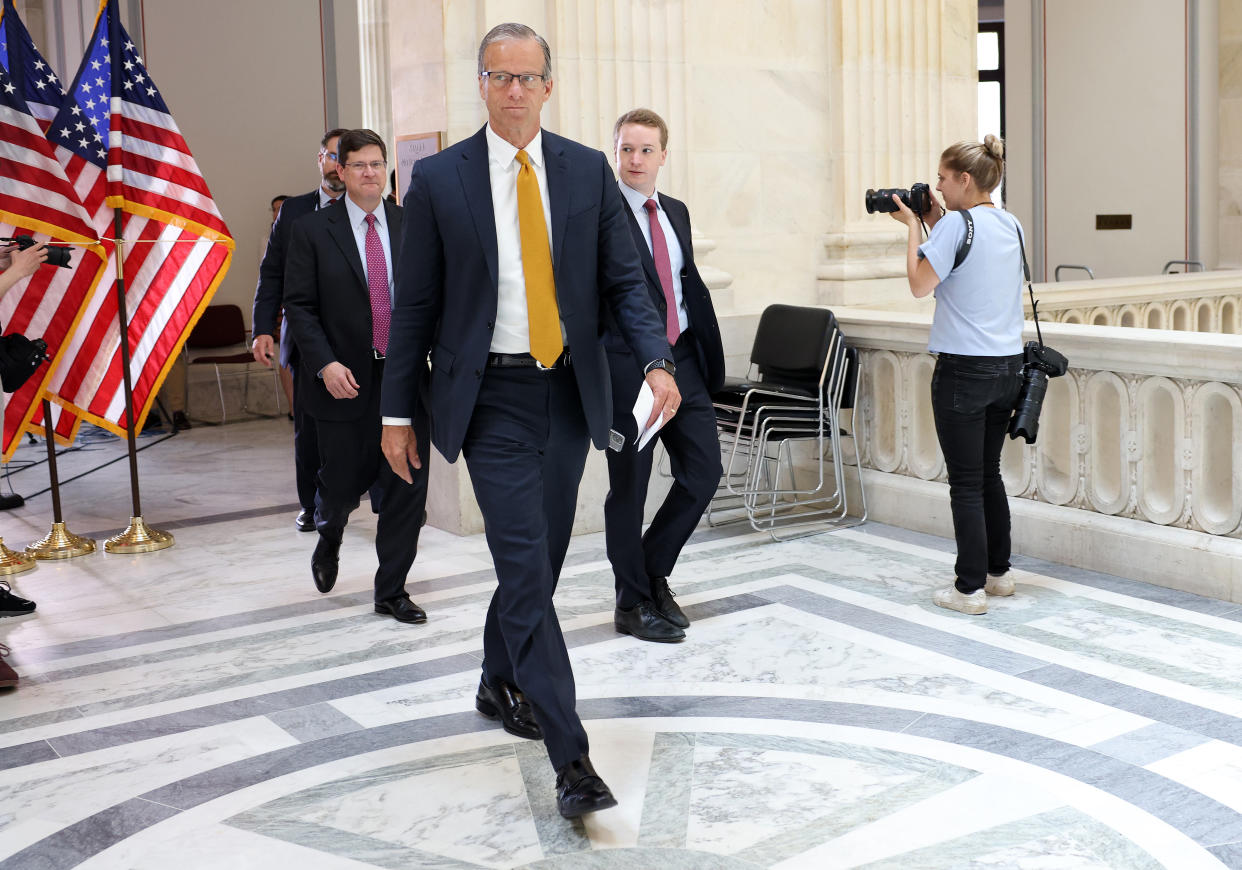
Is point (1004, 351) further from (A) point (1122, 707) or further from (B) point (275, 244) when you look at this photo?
(B) point (275, 244)

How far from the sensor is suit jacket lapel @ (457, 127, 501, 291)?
3.21 m

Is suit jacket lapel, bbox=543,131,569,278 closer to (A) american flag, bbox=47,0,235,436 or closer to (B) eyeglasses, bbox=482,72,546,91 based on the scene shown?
(B) eyeglasses, bbox=482,72,546,91

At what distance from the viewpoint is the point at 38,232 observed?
20.0ft

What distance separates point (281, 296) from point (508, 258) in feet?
10.4

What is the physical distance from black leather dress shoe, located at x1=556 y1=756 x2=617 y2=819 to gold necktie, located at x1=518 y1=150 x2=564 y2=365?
95 cm

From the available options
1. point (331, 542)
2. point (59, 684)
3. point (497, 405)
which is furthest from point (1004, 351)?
point (59, 684)

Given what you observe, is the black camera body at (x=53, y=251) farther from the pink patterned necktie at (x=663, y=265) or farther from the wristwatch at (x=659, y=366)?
the wristwatch at (x=659, y=366)

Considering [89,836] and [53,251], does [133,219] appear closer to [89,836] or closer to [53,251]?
[53,251]

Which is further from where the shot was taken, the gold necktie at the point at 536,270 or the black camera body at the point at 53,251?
the black camera body at the point at 53,251

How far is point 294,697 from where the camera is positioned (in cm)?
419

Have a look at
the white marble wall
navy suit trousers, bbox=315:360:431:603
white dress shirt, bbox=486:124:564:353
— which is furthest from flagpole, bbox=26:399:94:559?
the white marble wall

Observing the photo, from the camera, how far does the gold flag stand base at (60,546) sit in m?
6.25

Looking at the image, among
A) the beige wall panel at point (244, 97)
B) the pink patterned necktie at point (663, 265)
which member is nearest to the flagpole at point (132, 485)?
the pink patterned necktie at point (663, 265)

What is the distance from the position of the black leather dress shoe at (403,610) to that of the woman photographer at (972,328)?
1901 millimetres
